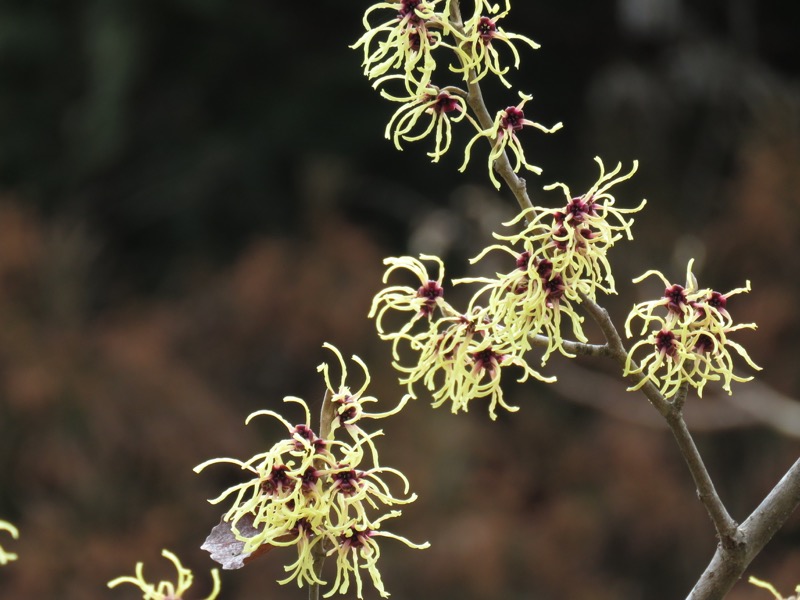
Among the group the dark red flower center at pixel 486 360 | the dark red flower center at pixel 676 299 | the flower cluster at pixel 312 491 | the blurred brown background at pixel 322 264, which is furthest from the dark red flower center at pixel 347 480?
the blurred brown background at pixel 322 264

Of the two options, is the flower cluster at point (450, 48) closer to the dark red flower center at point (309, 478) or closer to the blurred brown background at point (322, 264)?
the dark red flower center at point (309, 478)

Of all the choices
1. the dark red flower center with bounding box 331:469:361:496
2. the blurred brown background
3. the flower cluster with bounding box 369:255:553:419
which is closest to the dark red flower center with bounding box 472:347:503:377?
the flower cluster with bounding box 369:255:553:419

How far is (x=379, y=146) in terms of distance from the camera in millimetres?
5770

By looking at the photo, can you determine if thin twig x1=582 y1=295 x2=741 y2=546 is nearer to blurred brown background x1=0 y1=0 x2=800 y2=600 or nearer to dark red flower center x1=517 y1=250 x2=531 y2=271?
dark red flower center x1=517 y1=250 x2=531 y2=271

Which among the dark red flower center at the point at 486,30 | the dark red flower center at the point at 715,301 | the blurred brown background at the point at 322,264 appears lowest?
the dark red flower center at the point at 715,301

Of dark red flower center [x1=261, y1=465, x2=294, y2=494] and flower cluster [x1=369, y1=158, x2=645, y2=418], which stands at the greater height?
flower cluster [x1=369, y1=158, x2=645, y2=418]

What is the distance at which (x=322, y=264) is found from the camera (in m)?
4.62

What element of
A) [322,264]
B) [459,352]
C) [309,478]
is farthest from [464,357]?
[322,264]

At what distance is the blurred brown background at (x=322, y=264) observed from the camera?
3.59m

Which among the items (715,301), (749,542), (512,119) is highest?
(512,119)

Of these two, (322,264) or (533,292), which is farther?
(322,264)

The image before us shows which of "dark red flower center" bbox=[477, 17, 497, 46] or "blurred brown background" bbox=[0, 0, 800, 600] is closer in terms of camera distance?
"dark red flower center" bbox=[477, 17, 497, 46]

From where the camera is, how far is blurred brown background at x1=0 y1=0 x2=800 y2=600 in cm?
359

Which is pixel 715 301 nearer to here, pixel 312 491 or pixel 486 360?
pixel 486 360
